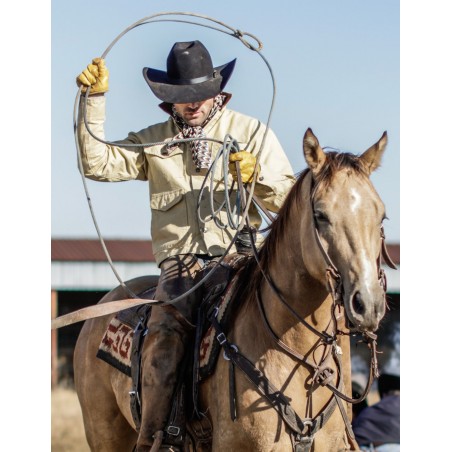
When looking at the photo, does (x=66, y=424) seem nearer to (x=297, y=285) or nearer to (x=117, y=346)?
(x=117, y=346)

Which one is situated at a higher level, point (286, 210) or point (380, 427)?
point (286, 210)

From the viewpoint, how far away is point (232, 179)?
6805 mm

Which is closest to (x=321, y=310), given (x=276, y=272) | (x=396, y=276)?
(x=276, y=272)

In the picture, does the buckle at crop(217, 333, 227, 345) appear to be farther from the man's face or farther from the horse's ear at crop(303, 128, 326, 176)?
the man's face

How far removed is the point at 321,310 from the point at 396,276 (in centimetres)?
1296

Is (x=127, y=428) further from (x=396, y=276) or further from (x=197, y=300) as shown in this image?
(x=396, y=276)

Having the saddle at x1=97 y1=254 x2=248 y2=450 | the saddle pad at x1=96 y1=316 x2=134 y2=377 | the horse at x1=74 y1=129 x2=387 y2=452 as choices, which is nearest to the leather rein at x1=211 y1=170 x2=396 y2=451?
the horse at x1=74 y1=129 x2=387 y2=452

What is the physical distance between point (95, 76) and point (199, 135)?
0.83m

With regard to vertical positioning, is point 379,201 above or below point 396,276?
above

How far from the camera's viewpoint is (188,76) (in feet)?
22.7

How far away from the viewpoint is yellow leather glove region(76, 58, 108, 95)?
6.41 metres

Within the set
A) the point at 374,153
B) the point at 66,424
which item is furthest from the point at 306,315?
the point at 66,424
